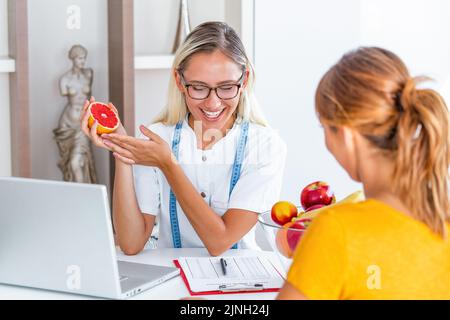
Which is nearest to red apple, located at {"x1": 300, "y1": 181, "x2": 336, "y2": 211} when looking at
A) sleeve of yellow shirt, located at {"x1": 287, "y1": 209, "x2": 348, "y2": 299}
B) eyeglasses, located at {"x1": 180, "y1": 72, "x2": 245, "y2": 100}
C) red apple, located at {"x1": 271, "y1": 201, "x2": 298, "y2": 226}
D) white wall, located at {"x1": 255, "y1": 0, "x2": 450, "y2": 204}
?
red apple, located at {"x1": 271, "y1": 201, "x2": 298, "y2": 226}

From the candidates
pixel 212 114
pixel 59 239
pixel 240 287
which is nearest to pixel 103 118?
pixel 212 114

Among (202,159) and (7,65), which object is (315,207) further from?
(7,65)

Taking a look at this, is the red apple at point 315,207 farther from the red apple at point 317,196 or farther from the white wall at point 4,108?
the white wall at point 4,108

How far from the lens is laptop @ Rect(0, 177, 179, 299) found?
5.44ft

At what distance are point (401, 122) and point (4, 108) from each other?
230 cm

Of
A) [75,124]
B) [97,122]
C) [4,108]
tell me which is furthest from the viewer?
[75,124]

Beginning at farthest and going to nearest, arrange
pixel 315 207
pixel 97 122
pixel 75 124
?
1. pixel 75 124
2. pixel 97 122
3. pixel 315 207

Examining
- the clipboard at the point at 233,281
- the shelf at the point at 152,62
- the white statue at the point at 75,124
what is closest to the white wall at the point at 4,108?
the white statue at the point at 75,124

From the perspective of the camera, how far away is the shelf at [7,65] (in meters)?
3.03

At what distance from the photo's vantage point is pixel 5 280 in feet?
6.05

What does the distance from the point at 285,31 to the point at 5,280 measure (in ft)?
7.10

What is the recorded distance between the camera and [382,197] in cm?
135

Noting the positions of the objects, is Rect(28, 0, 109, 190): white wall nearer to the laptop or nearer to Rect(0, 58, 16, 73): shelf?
Rect(0, 58, 16, 73): shelf
